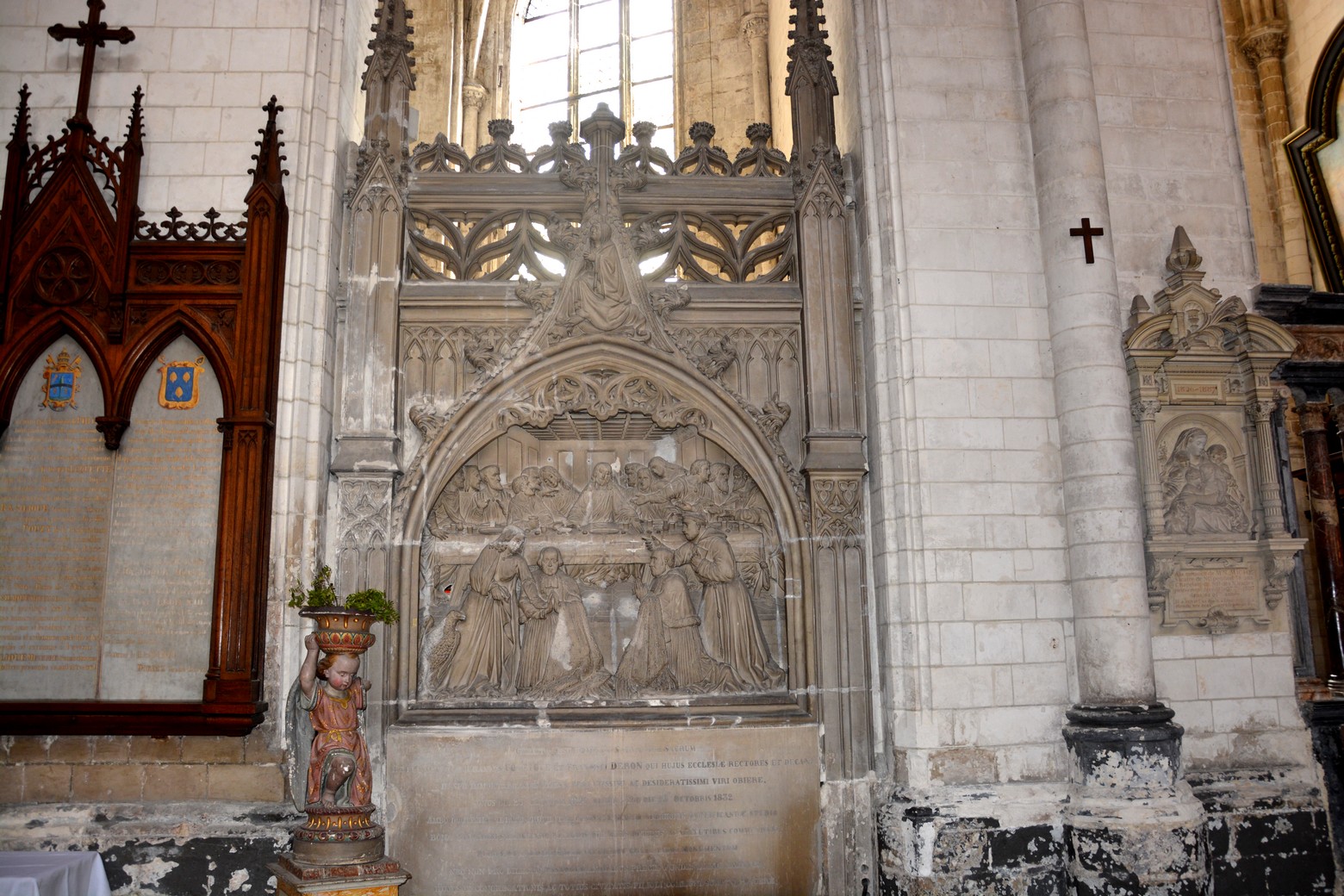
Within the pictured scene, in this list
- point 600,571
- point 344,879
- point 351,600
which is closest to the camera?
point 344,879

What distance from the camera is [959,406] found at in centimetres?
720

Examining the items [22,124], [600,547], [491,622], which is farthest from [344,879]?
[22,124]

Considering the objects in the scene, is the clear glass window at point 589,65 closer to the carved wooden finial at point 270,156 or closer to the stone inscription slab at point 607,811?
the carved wooden finial at point 270,156

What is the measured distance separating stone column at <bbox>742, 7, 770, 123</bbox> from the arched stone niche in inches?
254

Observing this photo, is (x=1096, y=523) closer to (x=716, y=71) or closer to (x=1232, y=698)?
(x=1232, y=698)

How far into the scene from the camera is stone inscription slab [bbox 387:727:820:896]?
22.2 feet

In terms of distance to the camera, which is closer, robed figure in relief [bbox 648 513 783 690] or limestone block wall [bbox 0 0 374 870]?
limestone block wall [bbox 0 0 374 870]

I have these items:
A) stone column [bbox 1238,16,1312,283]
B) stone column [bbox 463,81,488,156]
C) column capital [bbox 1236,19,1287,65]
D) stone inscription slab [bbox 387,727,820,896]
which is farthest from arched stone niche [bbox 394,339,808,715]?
column capital [bbox 1236,19,1287,65]

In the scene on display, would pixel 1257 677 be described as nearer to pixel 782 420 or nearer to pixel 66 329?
pixel 782 420

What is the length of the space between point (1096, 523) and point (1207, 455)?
112cm

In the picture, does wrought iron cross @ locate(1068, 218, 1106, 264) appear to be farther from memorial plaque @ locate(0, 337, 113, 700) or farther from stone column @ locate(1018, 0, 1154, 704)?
memorial plaque @ locate(0, 337, 113, 700)

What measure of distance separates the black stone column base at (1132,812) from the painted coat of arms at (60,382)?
6.78 m

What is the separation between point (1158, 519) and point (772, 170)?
3.84 meters

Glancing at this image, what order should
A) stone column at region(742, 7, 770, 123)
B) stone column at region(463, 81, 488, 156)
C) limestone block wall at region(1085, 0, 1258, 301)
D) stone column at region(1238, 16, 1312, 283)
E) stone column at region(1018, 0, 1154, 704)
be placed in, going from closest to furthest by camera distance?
stone column at region(1018, 0, 1154, 704) → limestone block wall at region(1085, 0, 1258, 301) → stone column at region(1238, 16, 1312, 283) → stone column at region(742, 7, 770, 123) → stone column at region(463, 81, 488, 156)
